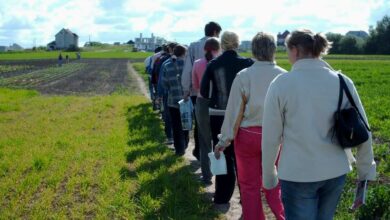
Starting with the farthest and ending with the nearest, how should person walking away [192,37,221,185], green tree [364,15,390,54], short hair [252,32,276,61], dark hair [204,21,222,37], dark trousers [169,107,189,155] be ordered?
green tree [364,15,390,54]
dark trousers [169,107,189,155]
dark hair [204,21,222,37]
person walking away [192,37,221,185]
short hair [252,32,276,61]

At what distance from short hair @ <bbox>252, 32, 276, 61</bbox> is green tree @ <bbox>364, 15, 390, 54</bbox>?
8442cm

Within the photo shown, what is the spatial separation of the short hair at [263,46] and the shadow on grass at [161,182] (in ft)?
6.46

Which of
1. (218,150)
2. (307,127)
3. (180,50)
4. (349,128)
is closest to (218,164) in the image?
(218,150)

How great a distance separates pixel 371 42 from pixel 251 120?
85.7 m

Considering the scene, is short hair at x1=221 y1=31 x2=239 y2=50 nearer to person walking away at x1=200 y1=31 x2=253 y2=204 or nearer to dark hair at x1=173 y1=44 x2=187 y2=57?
person walking away at x1=200 y1=31 x2=253 y2=204

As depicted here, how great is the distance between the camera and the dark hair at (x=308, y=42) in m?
3.03

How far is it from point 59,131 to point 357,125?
8.94 m

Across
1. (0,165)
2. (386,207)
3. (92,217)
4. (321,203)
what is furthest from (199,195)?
(0,165)

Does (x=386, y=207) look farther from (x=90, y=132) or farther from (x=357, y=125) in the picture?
(x=90, y=132)

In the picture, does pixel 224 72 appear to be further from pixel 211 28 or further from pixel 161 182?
pixel 161 182

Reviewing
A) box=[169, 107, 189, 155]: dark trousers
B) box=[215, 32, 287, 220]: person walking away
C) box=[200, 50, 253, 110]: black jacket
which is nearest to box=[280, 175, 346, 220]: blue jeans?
box=[215, 32, 287, 220]: person walking away

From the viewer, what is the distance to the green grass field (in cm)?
537

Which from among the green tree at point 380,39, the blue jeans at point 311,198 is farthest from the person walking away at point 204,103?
the green tree at point 380,39

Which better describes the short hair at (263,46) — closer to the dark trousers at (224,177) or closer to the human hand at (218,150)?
the human hand at (218,150)
